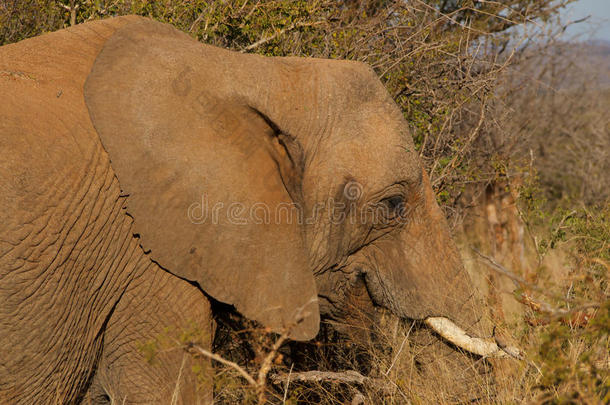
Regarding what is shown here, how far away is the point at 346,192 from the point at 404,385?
1201 millimetres

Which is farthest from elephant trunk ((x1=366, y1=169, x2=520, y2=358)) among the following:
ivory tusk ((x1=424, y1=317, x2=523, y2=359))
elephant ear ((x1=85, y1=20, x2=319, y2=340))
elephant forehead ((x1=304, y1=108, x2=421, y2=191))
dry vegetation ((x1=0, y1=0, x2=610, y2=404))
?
elephant ear ((x1=85, y1=20, x2=319, y2=340))

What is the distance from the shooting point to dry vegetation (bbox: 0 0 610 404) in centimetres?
316

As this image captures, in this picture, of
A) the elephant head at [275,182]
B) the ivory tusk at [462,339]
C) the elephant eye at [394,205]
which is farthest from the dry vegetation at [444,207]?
the elephant eye at [394,205]

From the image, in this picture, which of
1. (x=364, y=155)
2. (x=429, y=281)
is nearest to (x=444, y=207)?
(x=429, y=281)

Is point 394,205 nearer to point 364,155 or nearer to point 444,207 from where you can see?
point 364,155

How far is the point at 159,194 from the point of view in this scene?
2854 mm

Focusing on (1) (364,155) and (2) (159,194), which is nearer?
(2) (159,194)

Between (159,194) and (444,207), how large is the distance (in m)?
3.09

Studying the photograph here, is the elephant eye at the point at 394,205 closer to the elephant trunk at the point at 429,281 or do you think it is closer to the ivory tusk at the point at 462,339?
the elephant trunk at the point at 429,281

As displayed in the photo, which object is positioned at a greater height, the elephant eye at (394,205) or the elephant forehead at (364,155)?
the elephant forehead at (364,155)

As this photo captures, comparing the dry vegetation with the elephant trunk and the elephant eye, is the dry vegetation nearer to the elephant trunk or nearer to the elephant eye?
the elephant trunk

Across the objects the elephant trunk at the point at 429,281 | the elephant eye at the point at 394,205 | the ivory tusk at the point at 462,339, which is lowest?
the ivory tusk at the point at 462,339

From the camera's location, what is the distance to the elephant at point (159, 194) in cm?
275

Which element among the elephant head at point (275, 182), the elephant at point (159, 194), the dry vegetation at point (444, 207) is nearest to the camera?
the elephant at point (159, 194)
